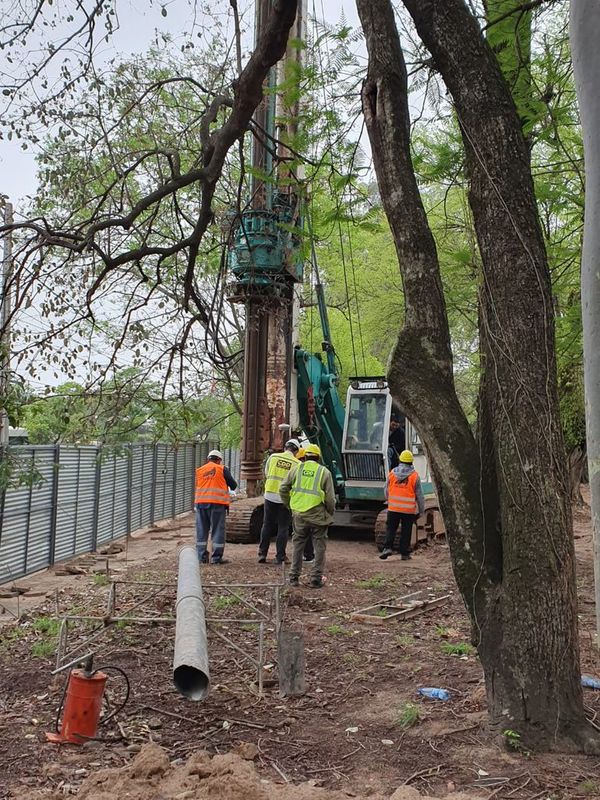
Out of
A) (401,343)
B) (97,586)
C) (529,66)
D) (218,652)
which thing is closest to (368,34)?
(529,66)

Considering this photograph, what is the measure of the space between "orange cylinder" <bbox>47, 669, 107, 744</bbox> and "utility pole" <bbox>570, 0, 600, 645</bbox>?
4254 millimetres

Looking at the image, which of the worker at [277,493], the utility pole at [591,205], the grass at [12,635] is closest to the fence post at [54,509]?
the worker at [277,493]

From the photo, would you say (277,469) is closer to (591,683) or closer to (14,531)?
(14,531)

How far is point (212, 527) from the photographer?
45.6 ft

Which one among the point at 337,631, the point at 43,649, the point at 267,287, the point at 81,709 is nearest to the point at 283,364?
the point at 267,287

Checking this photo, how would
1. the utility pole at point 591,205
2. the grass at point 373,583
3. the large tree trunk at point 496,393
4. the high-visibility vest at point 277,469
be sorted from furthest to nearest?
the high-visibility vest at point 277,469 < the grass at point 373,583 < the large tree trunk at point 496,393 < the utility pole at point 591,205

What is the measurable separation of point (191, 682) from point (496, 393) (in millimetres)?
2903

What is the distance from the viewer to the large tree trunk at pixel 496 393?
5129 mm

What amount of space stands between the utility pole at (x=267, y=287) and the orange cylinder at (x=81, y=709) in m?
5.59

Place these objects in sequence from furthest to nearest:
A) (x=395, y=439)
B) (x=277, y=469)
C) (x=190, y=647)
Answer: (x=395, y=439) < (x=277, y=469) < (x=190, y=647)

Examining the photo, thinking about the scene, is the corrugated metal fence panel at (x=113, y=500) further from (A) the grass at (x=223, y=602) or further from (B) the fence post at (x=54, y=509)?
(A) the grass at (x=223, y=602)

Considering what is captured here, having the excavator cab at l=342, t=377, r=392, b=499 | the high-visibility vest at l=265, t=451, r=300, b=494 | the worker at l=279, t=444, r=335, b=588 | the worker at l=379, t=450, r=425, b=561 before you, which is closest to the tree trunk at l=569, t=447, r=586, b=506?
the excavator cab at l=342, t=377, r=392, b=499

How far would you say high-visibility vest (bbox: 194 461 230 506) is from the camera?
13.7m

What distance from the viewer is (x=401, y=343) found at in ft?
18.6
